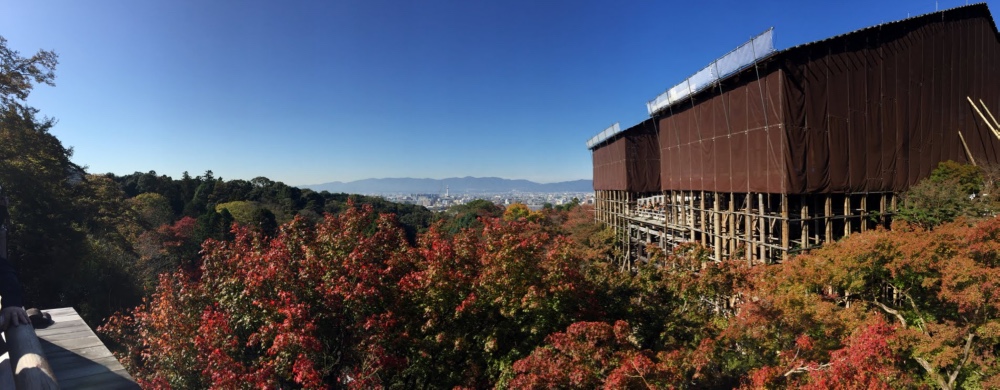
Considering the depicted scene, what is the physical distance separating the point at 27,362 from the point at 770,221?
15.8 m

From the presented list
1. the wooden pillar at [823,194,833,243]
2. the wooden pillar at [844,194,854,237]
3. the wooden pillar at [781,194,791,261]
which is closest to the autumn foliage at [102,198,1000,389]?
the wooden pillar at [781,194,791,261]

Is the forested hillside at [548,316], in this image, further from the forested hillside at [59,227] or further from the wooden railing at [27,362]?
the wooden railing at [27,362]

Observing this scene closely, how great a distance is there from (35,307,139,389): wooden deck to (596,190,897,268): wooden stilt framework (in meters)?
9.37

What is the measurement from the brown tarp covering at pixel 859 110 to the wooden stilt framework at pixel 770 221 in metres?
0.53

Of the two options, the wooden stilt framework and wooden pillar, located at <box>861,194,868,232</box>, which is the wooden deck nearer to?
the wooden stilt framework

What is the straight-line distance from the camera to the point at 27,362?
1.32 m

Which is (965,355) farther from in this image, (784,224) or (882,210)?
(882,210)

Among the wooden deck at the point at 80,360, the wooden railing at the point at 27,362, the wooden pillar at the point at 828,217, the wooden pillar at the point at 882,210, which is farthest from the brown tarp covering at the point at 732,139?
the wooden railing at the point at 27,362

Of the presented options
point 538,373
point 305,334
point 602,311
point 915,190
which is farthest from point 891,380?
point 915,190

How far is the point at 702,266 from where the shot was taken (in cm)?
865

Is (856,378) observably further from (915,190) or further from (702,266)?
(915,190)

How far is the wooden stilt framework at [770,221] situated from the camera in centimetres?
1237

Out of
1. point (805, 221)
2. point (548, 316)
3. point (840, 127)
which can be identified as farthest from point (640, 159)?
point (548, 316)

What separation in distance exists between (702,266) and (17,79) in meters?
20.6
